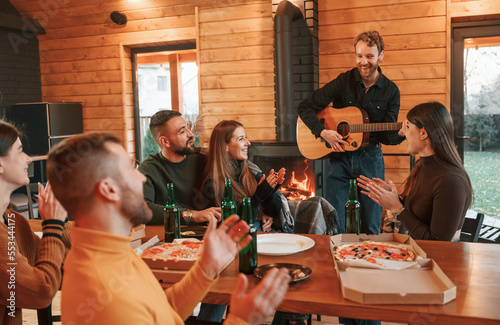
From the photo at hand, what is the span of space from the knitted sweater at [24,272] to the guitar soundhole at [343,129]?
2215mm

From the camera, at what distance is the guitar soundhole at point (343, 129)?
330 cm

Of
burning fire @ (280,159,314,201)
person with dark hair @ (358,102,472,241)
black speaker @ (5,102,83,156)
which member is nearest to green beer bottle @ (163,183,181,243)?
person with dark hair @ (358,102,472,241)

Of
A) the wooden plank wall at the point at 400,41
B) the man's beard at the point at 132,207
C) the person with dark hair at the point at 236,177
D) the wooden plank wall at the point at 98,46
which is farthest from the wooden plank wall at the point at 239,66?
the man's beard at the point at 132,207

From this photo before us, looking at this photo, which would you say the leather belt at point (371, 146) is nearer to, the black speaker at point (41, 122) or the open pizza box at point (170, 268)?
the open pizza box at point (170, 268)

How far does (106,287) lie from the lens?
3.15ft

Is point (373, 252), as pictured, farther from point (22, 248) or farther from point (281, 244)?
point (22, 248)

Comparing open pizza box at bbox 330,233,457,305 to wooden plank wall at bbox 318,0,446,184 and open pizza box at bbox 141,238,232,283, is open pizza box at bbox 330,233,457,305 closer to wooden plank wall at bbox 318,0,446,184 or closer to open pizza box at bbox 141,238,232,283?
open pizza box at bbox 141,238,232,283

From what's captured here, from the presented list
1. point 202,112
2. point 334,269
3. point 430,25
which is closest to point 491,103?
point 430,25

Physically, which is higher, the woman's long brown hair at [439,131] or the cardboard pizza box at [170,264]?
the woman's long brown hair at [439,131]

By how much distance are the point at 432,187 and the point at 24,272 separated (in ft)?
5.27

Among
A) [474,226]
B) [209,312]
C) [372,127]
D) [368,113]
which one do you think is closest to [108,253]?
[209,312]

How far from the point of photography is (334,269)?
1.52 meters

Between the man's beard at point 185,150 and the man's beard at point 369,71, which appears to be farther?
the man's beard at point 369,71

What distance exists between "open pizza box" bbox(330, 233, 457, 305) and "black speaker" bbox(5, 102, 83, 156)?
197 inches
